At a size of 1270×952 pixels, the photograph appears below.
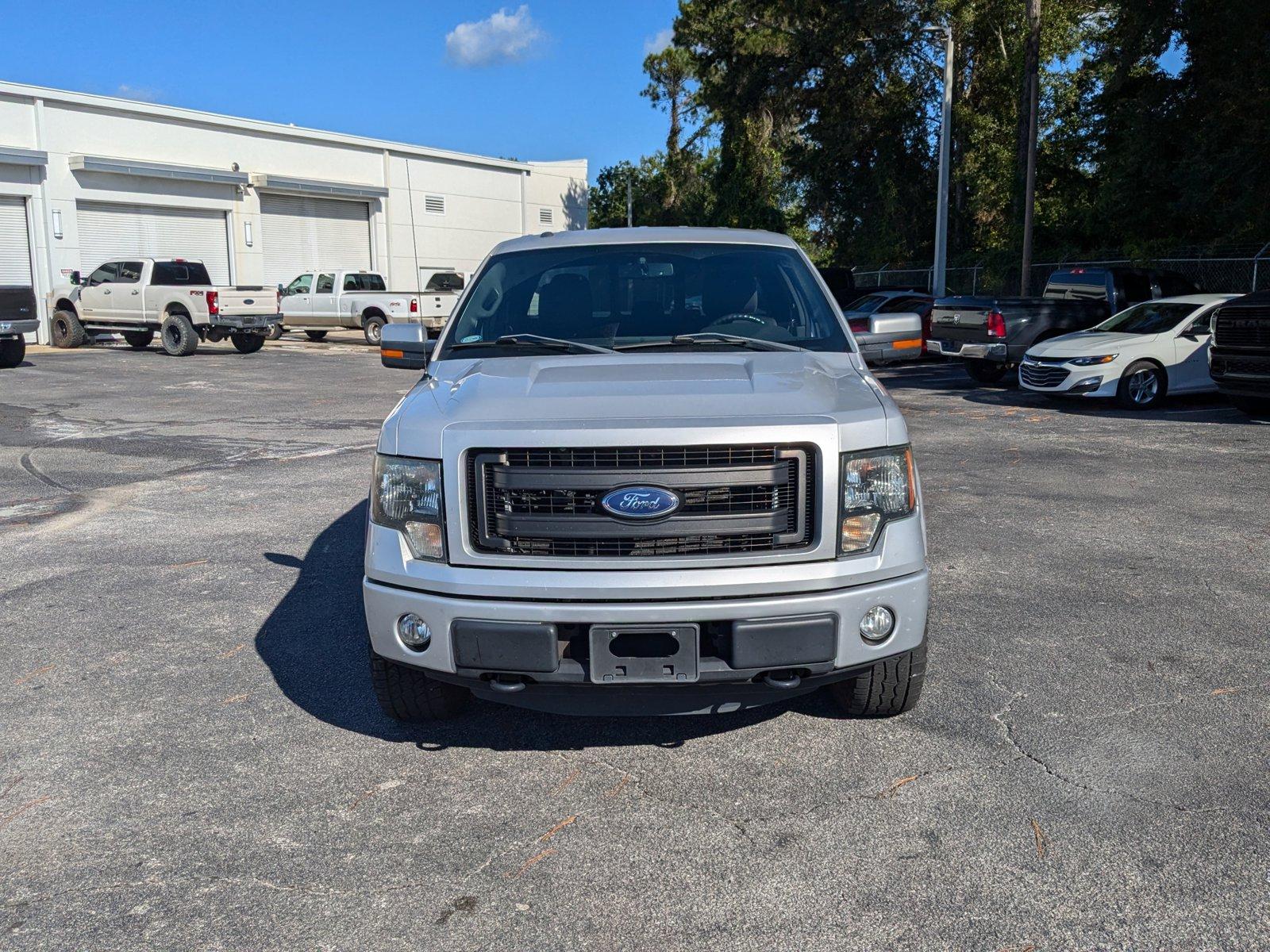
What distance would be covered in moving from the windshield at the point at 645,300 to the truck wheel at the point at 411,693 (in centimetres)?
141

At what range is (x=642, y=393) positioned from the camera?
3.67 metres

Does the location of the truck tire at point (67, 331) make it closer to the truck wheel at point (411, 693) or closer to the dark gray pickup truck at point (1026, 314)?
the dark gray pickup truck at point (1026, 314)

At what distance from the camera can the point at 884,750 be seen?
389cm

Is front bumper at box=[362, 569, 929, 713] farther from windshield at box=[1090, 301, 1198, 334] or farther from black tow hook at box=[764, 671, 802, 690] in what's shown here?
windshield at box=[1090, 301, 1198, 334]

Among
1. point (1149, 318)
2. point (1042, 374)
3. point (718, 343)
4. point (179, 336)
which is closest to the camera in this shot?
point (718, 343)

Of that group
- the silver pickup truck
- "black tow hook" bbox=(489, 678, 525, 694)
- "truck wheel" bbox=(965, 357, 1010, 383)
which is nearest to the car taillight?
"truck wheel" bbox=(965, 357, 1010, 383)

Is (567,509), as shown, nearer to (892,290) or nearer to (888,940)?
(888,940)

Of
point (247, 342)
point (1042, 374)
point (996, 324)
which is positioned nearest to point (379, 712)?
point (1042, 374)

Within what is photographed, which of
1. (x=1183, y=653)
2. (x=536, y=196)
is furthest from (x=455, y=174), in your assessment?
(x=1183, y=653)

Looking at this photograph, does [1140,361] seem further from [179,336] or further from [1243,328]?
[179,336]

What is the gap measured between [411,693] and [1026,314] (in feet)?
50.1

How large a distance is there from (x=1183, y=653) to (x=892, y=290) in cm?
1947

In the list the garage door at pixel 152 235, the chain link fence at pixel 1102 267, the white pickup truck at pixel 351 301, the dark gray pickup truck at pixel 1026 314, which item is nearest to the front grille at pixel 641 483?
the dark gray pickup truck at pixel 1026 314

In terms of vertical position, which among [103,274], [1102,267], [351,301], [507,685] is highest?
[1102,267]
